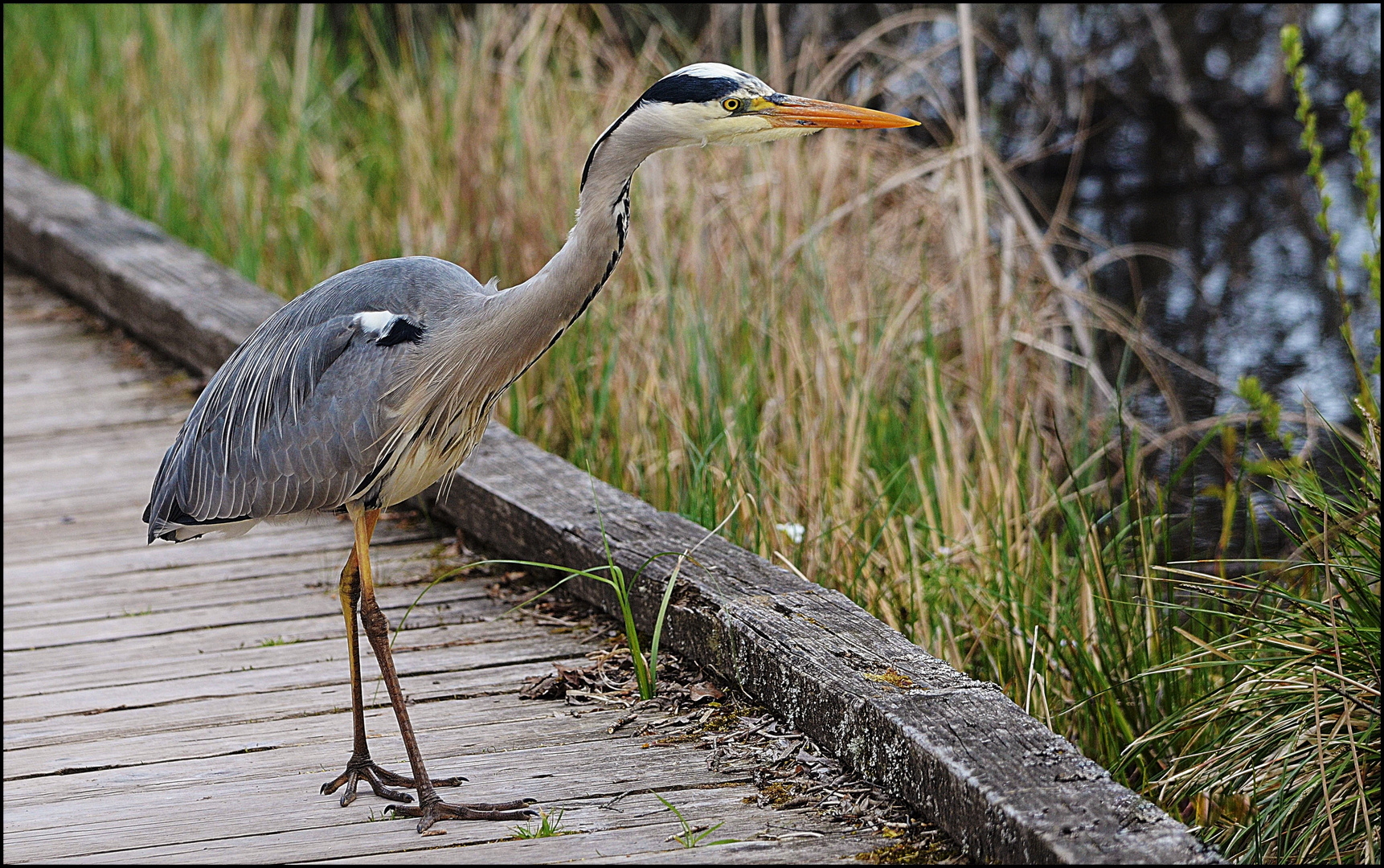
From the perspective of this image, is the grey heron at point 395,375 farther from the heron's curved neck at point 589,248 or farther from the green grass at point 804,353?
the green grass at point 804,353

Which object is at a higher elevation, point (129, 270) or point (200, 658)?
point (129, 270)

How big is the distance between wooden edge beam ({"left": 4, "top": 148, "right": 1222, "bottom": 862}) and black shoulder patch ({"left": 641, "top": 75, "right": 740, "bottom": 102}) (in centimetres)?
103

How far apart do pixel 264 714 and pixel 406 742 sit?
568mm

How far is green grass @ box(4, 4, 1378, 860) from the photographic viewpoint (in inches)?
120

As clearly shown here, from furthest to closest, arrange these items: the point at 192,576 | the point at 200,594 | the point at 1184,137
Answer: the point at 1184,137, the point at 192,576, the point at 200,594

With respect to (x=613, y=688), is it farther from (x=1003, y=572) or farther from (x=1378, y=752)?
(x=1378, y=752)

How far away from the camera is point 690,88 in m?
2.44

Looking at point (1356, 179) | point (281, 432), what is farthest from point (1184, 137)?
point (281, 432)

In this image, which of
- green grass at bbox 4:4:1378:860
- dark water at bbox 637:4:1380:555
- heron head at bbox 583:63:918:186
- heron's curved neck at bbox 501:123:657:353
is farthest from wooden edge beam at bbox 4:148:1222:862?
dark water at bbox 637:4:1380:555

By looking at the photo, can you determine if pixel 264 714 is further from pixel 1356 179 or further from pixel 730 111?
pixel 1356 179

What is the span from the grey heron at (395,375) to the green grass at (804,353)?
97 centimetres

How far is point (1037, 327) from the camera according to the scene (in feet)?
17.7

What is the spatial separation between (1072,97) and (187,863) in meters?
8.21

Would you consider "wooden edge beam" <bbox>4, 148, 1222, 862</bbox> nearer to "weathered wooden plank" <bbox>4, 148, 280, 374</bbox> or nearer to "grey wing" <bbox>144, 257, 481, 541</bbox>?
"weathered wooden plank" <bbox>4, 148, 280, 374</bbox>
